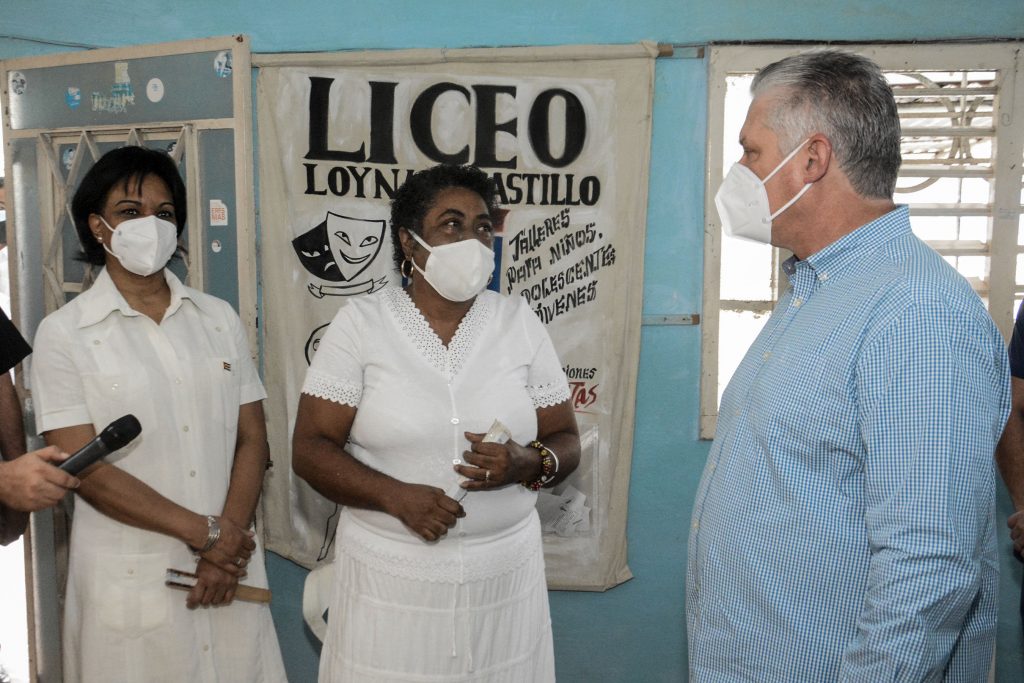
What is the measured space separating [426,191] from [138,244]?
2.40 ft

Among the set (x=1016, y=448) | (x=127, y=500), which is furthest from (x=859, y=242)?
(x=127, y=500)

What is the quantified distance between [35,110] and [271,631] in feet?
6.64

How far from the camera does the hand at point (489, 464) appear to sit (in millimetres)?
1815

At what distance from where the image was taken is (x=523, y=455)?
1.89 metres

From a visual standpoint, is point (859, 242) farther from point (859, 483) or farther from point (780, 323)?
point (859, 483)

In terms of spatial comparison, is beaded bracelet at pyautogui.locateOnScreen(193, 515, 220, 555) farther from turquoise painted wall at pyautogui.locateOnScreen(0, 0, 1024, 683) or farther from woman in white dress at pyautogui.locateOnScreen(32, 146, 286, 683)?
turquoise painted wall at pyautogui.locateOnScreen(0, 0, 1024, 683)

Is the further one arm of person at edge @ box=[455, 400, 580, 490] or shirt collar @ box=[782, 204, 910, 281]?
arm of person at edge @ box=[455, 400, 580, 490]

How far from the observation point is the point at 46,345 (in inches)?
79.5

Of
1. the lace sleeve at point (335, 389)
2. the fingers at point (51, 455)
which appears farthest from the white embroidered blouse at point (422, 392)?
the fingers at point (51, 455)

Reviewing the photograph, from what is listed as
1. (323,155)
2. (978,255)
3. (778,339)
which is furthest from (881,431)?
(323,155)

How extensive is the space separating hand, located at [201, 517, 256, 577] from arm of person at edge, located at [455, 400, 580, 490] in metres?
0.67

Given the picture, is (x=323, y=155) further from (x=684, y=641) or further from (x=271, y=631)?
(x=684, y=641)

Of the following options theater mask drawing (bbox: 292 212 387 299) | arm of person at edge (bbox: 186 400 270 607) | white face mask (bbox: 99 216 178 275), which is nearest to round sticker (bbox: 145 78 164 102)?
theater mask drawing (bbox: 292 212 387 299)

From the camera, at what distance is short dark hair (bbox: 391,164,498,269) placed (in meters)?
2.07
